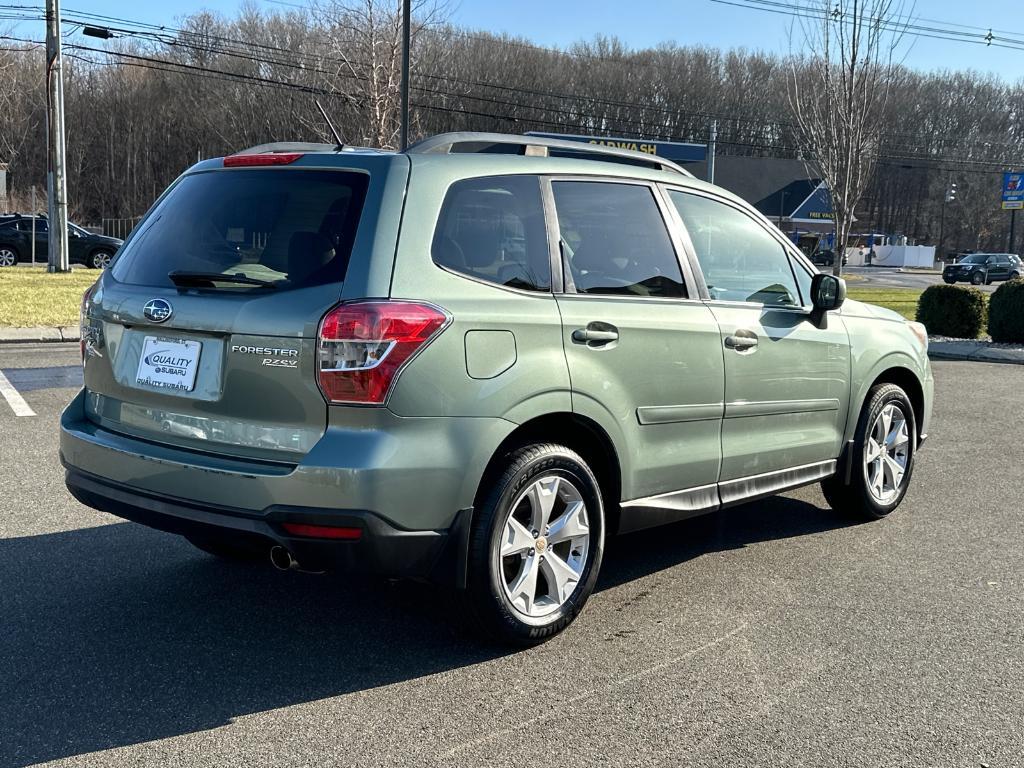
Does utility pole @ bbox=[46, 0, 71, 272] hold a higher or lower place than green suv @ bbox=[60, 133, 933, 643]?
higher

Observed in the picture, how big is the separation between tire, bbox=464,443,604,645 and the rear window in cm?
97

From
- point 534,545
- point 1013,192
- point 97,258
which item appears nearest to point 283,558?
point 534,545

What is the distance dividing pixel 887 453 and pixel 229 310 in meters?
3.98

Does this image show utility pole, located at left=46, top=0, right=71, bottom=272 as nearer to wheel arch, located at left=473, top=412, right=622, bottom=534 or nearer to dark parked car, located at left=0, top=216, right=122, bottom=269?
dark parked car, located at left=0, top=216, right=122, bottom=269

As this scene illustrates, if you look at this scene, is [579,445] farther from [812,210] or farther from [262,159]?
[812,210]

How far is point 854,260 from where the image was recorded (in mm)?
85125

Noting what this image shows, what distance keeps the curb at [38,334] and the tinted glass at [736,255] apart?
11499mm

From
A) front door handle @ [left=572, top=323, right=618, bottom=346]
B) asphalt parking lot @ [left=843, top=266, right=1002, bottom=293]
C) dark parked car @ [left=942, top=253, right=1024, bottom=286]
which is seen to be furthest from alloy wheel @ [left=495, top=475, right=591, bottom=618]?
dark parked car @ [left=942, top=253, right=1024, bottom=286]

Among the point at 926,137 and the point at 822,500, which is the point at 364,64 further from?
the point at 926,137

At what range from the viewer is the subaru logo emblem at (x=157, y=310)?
368 cm

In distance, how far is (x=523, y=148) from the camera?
4.20 metres

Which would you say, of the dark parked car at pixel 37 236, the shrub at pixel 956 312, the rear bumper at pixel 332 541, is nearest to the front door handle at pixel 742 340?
the rear bumper at pixel 332 541

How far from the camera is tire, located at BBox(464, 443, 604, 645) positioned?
364 cm

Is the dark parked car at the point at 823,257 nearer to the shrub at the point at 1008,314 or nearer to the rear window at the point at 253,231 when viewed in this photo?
the shrub at the point at 1008,314
